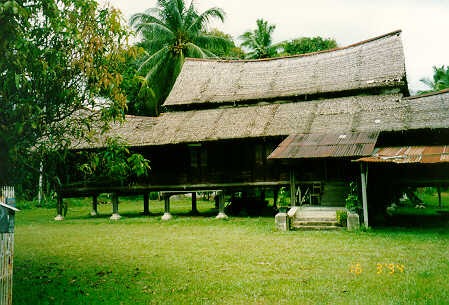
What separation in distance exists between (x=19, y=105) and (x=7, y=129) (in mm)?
369

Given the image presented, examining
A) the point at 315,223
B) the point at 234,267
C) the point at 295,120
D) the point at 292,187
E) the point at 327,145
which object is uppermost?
the point at 295,120

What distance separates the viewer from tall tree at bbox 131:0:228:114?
2985cm

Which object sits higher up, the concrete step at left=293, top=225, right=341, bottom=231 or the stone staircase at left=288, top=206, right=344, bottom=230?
the stone staircase at left=288, top=206, right=344, bottom=230

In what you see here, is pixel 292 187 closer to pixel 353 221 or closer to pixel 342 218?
pixel 342 218

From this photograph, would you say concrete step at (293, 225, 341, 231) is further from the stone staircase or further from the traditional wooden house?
the traditional wooden house

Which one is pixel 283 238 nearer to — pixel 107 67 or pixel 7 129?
pixel 107 67

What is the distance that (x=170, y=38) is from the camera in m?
30.4

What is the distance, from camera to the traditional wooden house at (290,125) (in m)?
15.3

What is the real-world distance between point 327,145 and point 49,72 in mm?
10384

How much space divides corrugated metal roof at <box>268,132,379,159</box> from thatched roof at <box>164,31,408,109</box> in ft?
13.2

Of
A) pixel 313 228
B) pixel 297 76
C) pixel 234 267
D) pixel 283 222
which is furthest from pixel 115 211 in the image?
pixel 234 267

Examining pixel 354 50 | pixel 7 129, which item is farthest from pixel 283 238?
pixel 354 50

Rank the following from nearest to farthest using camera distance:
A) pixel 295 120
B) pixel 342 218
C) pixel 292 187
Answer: pixel 342 218 < pixel 292 187 < pixel 295 120
